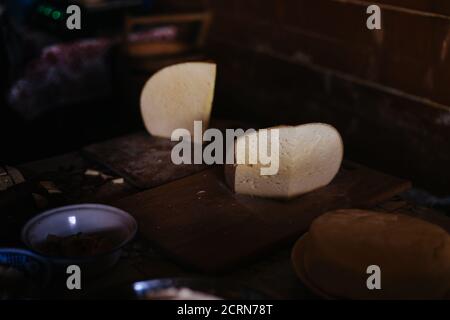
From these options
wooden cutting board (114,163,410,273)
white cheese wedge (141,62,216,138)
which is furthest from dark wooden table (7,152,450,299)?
white cheese wedge (141,62,216,138)

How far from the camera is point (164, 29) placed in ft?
15.1

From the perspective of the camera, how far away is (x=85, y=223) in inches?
71.4

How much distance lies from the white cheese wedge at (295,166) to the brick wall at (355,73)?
94cm

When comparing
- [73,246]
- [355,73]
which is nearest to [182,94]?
[73,246]

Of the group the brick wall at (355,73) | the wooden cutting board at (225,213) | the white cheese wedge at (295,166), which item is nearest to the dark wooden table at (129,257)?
the wooden cutting board at (225,213)

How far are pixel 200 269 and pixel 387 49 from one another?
177 centimetres

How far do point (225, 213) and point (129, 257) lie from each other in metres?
0.35

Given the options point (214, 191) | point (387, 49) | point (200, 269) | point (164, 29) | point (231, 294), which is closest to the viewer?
point (231, 294)

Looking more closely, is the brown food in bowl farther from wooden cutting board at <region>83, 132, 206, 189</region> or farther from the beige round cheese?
the beige round cheese

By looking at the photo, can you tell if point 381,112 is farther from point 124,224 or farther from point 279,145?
point 124,224

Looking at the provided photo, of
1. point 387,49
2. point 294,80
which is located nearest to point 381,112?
point 387,49

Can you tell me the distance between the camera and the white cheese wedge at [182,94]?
95.7 inches

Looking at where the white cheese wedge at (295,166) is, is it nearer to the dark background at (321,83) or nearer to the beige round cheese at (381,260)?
the beige round cheese at (381,260)

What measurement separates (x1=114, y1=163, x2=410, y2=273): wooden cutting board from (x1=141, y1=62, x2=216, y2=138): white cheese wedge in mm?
356
